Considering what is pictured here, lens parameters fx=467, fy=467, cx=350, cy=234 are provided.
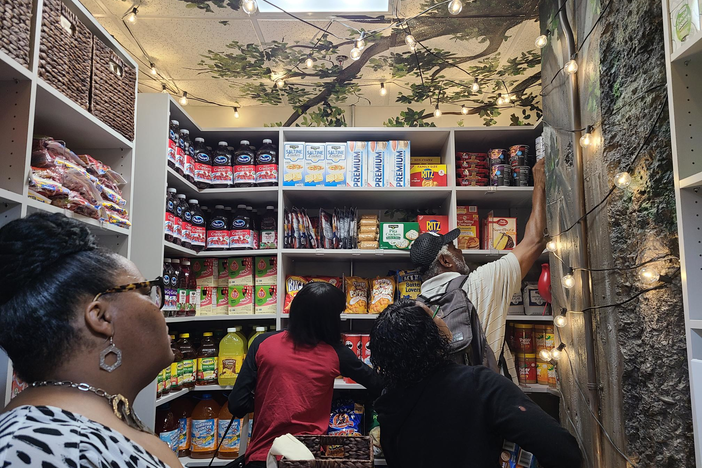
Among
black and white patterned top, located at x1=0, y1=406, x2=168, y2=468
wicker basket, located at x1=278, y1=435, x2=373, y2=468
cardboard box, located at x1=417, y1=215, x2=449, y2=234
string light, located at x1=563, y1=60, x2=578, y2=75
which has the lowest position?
wicker basket, located at x1=278, y1=435, x2=373, y2=468

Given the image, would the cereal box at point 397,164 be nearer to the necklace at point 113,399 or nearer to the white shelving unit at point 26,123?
the white shelving unit at point 26,123

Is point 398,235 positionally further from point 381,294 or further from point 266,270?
point 266,270

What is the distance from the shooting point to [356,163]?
10.3 ft

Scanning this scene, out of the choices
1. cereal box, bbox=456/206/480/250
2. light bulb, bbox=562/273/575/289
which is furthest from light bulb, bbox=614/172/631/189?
cereal box, bbox=456/206/480/250

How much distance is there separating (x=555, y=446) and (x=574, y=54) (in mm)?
1500

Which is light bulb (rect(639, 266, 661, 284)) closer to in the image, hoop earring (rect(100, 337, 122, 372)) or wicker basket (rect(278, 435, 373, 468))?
wicker basket (rect(278, 435, 373, 468))

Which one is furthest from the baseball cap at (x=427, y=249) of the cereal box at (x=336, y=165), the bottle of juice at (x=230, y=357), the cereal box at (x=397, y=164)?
the bottle of juice at (x=230, y=357)

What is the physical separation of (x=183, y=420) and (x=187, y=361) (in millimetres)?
381

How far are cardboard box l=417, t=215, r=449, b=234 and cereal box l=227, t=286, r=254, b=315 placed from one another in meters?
1.22

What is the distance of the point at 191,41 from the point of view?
10.4 ft

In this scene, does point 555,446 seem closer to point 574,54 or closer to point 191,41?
point 574,54

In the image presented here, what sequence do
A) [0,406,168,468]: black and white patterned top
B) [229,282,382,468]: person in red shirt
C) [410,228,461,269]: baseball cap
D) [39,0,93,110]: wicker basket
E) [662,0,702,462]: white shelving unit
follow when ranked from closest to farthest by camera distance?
[0,406,168,468]: black and white patterned top, [662,0,702,462]: white shelving unit, [39,0,93,110]: wicker basket, [229,282,382,468]: person in red shirt, [410,228,461,269]: baseball cap

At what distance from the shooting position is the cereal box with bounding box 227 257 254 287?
318 centimetres

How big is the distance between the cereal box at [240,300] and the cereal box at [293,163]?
0.76 metres
